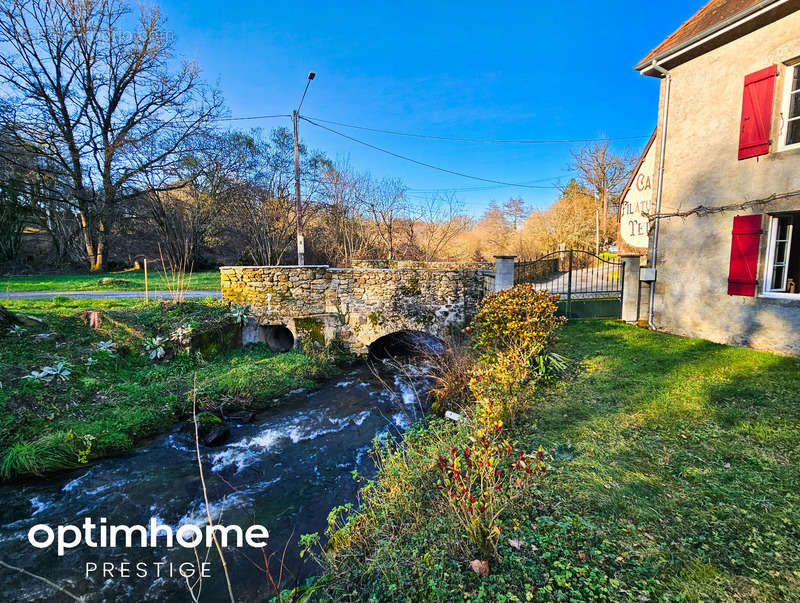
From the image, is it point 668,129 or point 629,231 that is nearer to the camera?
point 668,129

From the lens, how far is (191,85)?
17.3m

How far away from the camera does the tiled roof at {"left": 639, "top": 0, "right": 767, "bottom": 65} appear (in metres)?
6.14

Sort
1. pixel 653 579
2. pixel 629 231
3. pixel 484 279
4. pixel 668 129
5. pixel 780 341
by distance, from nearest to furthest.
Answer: pixel 653 579, pixel 780 341, pixel 668 129, pixel 629 231, pixel 484 279

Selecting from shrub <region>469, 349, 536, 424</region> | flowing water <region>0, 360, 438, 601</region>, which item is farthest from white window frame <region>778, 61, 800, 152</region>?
flowing water <region>0, 360, 438, 601</region>

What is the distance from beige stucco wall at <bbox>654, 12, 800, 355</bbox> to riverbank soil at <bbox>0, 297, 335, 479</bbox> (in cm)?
846

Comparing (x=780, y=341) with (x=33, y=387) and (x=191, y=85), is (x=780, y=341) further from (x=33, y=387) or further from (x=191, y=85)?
(x=191, y=85)

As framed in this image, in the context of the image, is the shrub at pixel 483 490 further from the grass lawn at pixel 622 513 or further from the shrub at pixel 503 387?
the shrub at pixel 503 387

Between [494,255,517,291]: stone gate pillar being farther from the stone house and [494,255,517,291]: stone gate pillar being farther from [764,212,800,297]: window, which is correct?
[764,212,800,297]: window

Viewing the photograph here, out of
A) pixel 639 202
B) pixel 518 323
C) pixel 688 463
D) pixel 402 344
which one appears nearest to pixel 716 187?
pixel 639 202

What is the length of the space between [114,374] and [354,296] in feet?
18.6

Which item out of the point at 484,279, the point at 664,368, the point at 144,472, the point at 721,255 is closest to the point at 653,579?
the point at 664,368

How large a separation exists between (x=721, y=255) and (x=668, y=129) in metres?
3.01

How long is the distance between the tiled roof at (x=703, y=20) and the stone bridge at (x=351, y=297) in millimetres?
6083

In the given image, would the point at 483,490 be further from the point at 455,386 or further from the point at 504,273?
the point at 504,273
